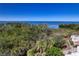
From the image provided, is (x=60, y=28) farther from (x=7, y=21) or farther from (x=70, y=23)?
(x=7, y=21)

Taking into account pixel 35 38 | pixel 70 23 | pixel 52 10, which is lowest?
pixel 35 38

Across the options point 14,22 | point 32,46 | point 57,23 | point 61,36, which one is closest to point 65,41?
point 61,36

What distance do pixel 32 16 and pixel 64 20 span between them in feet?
0.86

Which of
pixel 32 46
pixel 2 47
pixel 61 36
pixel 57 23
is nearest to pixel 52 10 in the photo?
pixel 57 23

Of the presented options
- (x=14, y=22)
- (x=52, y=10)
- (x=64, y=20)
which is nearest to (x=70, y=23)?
(x=64, y=20)

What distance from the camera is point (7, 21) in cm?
171

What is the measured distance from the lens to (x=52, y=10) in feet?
5.59

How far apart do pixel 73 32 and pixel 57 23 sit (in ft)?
0.48

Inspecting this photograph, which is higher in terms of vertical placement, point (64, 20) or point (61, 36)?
point (64, 20)

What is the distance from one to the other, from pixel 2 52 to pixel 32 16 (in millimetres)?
378

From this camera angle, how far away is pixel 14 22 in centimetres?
171

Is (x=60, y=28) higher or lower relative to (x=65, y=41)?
higher

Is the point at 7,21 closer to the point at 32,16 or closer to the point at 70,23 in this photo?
the point at 32,16

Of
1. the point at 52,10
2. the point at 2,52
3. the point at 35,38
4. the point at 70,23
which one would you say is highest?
the point at 52,10
